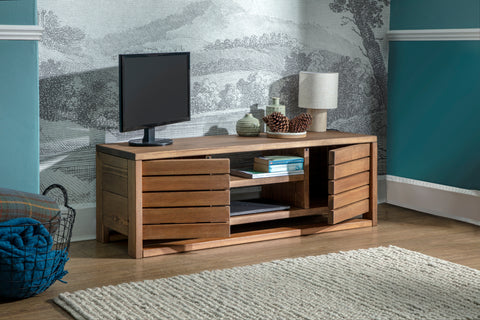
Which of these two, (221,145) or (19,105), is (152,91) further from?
(19,105)

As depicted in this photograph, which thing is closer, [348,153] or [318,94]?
[348,153]

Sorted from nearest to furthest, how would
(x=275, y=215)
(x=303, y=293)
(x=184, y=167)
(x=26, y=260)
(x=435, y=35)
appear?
1. (x=26, y=260)
2. (x=303, y=293)
3. (x=184, y=167)
4. (x=275, y=215)
5. (x=435, y=35)

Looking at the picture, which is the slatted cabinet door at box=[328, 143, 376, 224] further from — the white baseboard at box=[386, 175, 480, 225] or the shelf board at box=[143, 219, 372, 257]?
the white baseboard at box=[386, 175, 480, 225]

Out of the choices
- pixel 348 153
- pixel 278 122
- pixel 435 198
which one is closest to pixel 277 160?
pixel 278 122

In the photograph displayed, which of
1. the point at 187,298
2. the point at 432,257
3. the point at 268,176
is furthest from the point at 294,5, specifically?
the point at 187,298

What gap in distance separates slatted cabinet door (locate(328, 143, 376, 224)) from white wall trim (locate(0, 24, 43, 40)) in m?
1.63

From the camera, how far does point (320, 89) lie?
4168 mm

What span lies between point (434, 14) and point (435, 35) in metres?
0.13

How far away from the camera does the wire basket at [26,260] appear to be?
265 cm

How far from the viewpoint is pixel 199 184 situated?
3.47m

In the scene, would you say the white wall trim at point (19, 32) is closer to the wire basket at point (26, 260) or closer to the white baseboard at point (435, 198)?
the wire basket at point (26, 260)

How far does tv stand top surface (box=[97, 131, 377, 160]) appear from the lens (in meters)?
3.42

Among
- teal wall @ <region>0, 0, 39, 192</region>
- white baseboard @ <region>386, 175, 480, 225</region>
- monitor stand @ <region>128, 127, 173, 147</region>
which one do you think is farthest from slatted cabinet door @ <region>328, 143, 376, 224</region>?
teal wall @ <region>0, 0, 39, 192</region>

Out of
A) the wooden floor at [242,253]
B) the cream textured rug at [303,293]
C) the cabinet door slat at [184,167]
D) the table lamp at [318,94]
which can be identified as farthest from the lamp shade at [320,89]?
the cream textured rug at [303,293]
